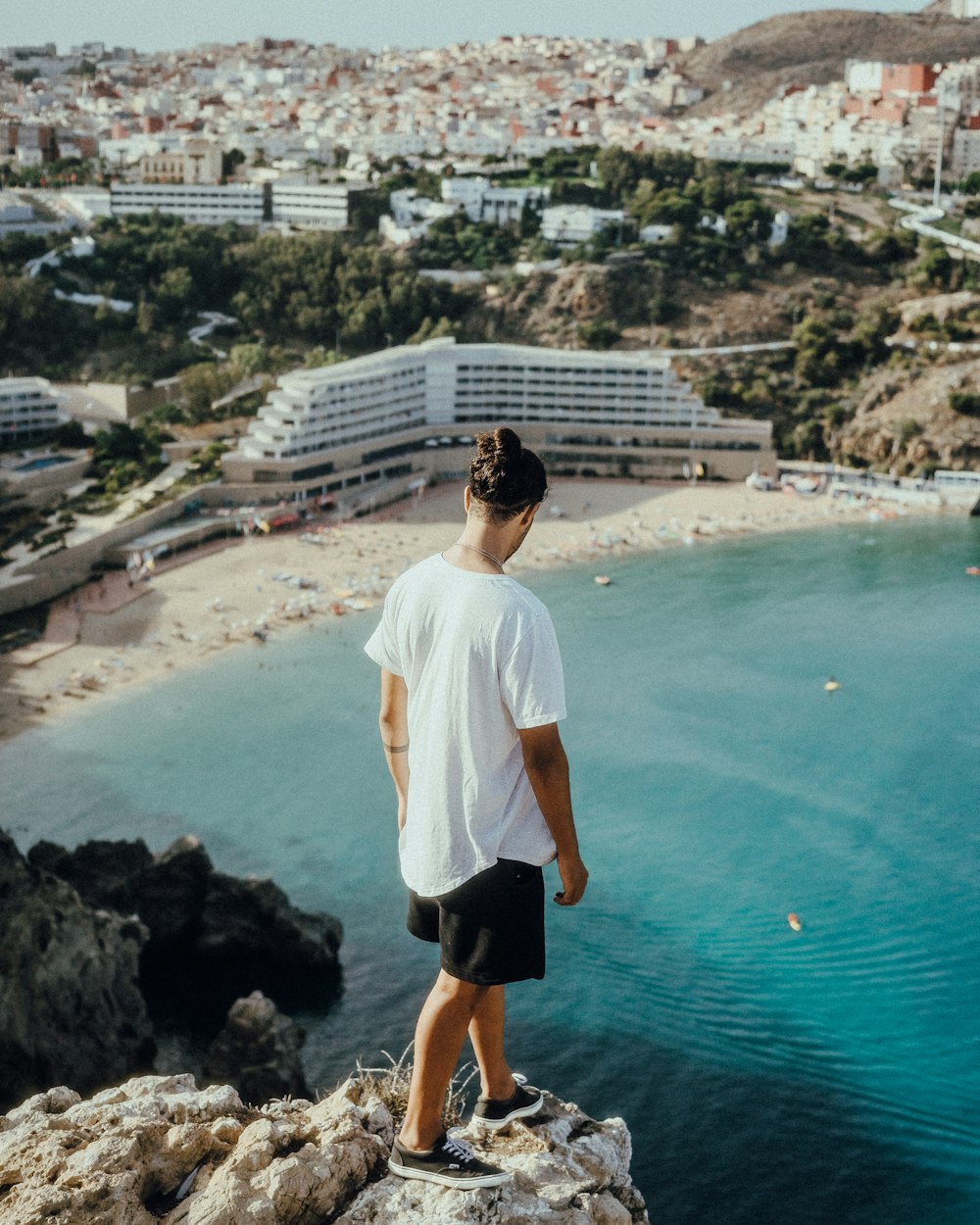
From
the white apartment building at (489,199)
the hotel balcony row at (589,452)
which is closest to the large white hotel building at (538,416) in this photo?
the hotel balcony row at (589,452)

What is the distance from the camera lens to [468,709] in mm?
2088

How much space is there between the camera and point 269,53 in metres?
73.1

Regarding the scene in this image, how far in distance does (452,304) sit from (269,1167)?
100 ft

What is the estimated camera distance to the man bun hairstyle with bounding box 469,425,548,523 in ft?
6.95

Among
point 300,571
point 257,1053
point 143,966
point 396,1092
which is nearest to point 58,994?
point 257,1053

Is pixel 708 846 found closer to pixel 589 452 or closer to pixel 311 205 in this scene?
pixel 589 452

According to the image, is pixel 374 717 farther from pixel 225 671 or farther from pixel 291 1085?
pixel 291 1085

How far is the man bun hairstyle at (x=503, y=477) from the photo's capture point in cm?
212

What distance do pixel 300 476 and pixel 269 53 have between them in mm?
57750

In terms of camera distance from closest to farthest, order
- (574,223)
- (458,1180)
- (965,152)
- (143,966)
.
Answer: (458,1180) < (143,966) < (574,223) < (965,152)

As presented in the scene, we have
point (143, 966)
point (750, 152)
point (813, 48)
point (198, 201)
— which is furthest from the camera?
point (813, 48)

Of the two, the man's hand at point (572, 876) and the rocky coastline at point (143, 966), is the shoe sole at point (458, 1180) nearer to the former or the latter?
the man's hand at point (572, 876)

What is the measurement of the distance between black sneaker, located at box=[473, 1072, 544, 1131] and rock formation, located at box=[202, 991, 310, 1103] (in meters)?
6.07

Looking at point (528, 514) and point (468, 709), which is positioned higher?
point (528, 514)
